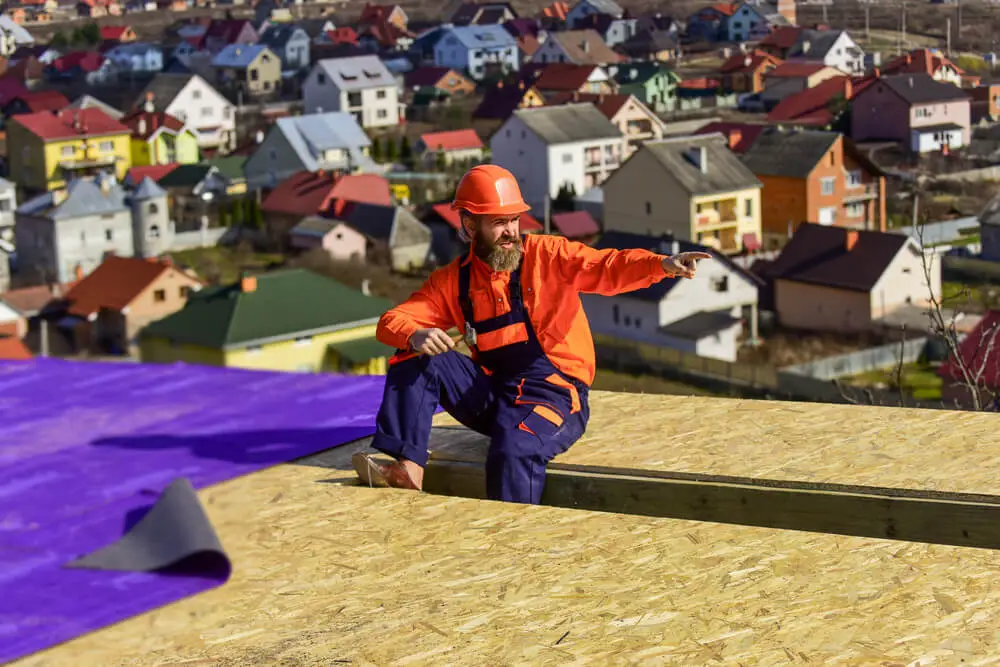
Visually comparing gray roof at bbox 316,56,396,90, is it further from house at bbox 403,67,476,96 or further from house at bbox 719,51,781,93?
house at bbox 719,51,781,93

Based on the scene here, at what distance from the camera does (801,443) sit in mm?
4852

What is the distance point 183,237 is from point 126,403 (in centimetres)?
3403

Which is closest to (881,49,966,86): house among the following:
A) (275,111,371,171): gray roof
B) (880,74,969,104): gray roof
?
(880,74,969,104): gray roof

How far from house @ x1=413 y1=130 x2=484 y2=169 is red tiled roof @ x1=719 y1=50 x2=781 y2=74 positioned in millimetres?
15638

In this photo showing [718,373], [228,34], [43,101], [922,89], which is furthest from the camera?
[228,34]

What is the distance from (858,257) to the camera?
3003cm

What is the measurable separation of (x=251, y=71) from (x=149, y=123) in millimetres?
20285

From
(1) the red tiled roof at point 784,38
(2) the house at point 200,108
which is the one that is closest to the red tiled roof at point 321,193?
(2) the house at point 200,108

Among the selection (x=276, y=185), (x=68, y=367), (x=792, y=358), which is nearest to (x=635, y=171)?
(x=792, y=358)

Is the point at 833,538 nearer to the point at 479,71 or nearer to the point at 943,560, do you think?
the point at 943,560

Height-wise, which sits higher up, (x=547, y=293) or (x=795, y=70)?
(x=795, y=70)

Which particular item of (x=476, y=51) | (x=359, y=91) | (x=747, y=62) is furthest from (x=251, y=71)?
(x=747, y=62)

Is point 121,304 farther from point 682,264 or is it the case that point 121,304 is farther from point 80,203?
point 682,264

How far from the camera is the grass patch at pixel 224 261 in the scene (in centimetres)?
3638
